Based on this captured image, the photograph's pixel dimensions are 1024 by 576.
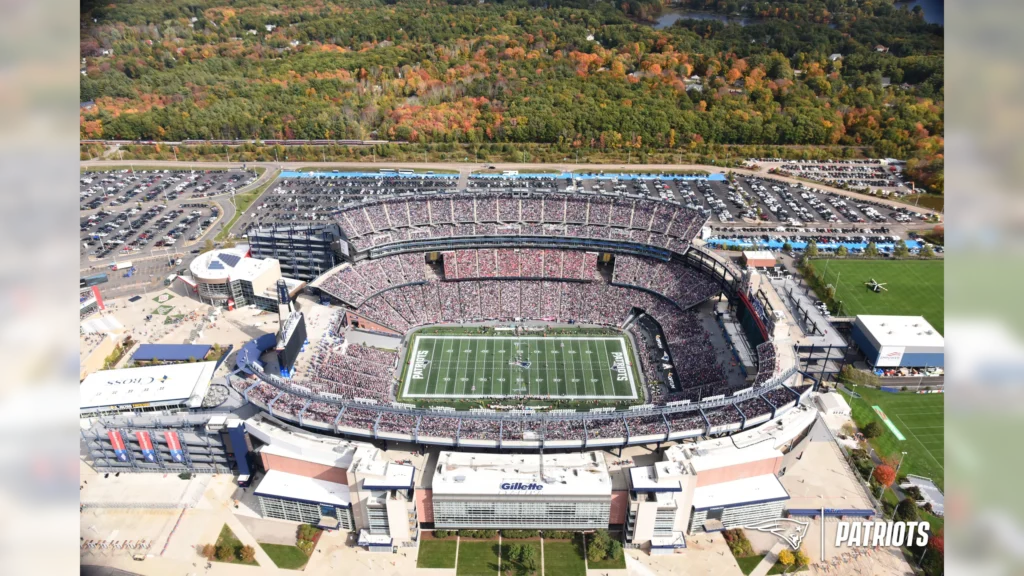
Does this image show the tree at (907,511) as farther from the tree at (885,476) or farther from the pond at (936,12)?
the pond at (936,12)

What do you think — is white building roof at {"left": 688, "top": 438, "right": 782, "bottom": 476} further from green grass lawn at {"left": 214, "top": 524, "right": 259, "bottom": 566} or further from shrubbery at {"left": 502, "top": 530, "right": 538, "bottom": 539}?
green grass lawn at {"left": 214, "top": 524, "right": 259, "bottom": 566}

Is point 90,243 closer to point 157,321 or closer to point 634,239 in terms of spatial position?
point 157,321

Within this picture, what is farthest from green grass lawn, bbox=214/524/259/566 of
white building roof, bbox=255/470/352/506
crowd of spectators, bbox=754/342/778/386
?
crowd of spectators, bbox=754/342/778/386

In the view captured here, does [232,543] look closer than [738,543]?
Yes

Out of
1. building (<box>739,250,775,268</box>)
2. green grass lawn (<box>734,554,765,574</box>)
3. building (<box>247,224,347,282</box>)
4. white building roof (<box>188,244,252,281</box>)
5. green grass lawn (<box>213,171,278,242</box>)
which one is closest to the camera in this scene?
green grass lawn (<box>734,554,765,574</box>)

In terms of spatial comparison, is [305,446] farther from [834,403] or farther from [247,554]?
[834,403]

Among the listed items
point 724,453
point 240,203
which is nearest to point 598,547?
point 724,453

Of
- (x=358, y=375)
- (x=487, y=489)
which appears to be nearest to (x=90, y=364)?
(x=358, y=375)
